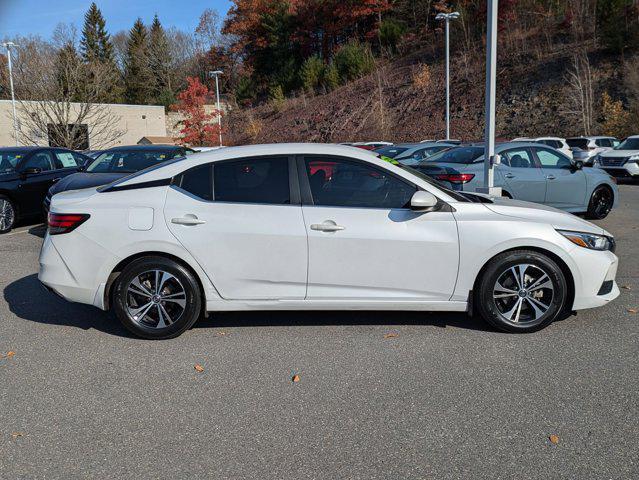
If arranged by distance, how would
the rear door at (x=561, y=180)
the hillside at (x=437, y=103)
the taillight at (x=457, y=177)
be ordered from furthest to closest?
the hillside at (x=437, y=103)
the rear door at (x=561, y=180)
the taillight at (x=457, y=177)

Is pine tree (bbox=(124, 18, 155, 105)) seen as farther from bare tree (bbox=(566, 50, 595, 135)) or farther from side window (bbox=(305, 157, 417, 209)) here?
side window (bbox=(305, 157, 417, 209))

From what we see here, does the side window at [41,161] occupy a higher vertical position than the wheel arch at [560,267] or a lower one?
higher

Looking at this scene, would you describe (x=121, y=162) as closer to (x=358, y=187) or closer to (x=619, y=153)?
(x=358, y=187)

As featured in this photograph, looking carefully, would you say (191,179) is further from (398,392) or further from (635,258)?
(635,258)

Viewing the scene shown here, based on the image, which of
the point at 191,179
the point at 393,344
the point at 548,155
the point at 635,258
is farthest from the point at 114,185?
the point at 548,155

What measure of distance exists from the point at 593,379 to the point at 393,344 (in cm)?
150

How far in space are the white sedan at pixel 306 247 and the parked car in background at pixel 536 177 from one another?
580 centimetres

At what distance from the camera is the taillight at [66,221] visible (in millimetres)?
5121

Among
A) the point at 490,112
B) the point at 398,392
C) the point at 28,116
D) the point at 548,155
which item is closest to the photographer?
the point at 398,392

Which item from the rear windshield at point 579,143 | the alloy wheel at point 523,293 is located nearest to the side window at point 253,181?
the alloy wheel at point 523,293

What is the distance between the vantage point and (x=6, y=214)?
36.3 ft

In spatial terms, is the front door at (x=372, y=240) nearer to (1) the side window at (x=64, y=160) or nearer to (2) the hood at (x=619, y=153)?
(1) the side window at (x=64, y=160)

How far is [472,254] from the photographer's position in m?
5.06

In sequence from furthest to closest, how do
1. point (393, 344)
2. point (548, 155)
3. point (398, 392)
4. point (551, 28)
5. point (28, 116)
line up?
point (551, 28) < point (28, 116) < point (548, 155) < point (393, 344) < point (398, 392)
